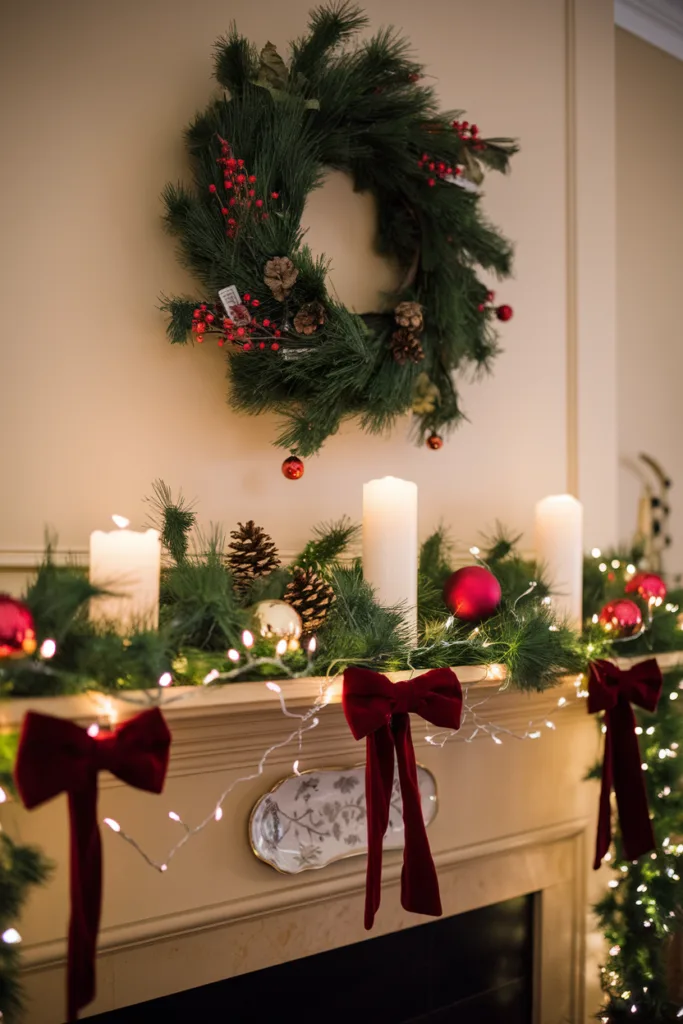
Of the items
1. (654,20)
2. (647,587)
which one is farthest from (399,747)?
(654,20)

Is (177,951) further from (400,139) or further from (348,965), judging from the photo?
(400,139)

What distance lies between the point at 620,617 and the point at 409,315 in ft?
2.12

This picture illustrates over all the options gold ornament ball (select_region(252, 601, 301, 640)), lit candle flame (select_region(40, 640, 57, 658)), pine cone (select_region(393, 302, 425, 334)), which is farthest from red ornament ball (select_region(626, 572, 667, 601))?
lit candle flame (select_region(40, 640, 57, 658))

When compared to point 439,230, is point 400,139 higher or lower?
higher

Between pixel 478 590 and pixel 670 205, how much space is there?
5.29 feet

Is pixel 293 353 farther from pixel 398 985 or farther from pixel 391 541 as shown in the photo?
pixel 398 985

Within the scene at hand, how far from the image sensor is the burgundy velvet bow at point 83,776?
86cm

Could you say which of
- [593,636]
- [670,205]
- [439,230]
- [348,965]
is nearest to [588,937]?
[348,965]

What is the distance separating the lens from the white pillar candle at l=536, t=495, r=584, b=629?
1439 millimetres

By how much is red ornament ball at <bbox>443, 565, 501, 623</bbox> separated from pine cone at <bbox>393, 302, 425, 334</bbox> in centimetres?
44

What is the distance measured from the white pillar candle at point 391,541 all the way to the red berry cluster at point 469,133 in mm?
705

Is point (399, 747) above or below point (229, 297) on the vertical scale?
below

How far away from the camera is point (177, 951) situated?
1183mm

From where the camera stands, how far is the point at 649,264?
226cm
